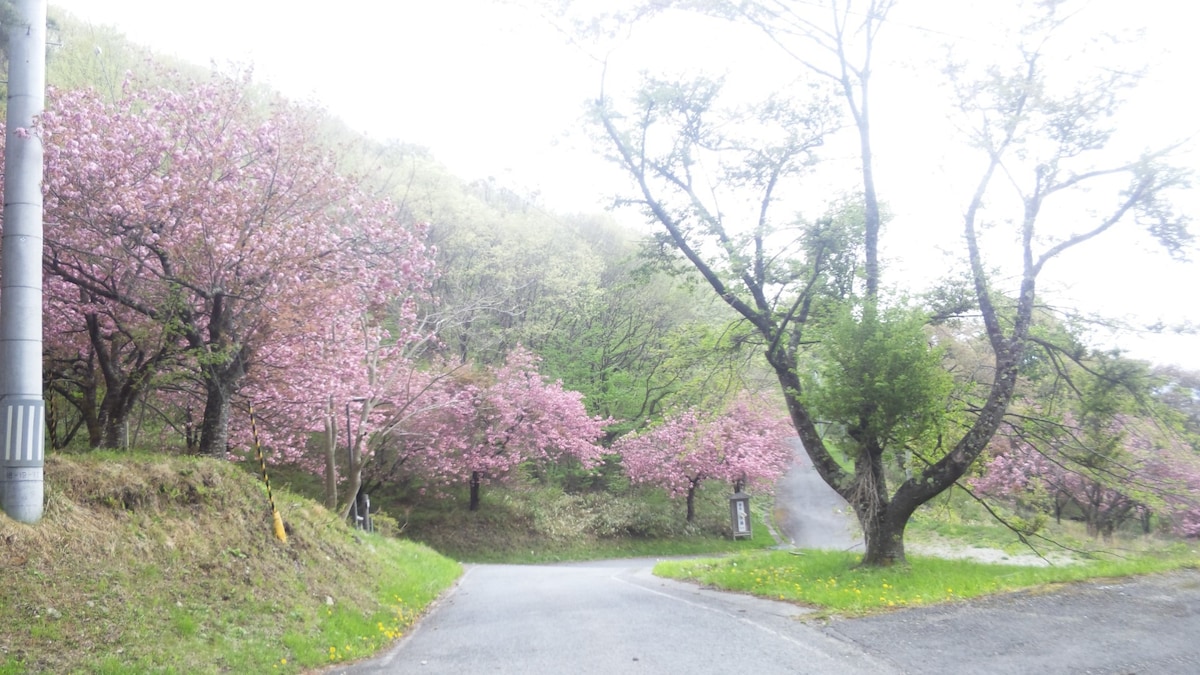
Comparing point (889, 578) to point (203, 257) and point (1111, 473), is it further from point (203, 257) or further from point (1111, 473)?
point (203, 257)

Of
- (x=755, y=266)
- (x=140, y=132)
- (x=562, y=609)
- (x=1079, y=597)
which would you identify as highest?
(x=140, y=132)

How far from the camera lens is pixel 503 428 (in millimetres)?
29219

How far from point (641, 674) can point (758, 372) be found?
11.9 meters

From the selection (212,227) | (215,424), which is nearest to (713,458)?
(215,424)

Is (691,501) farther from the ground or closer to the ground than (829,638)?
closer to the ground

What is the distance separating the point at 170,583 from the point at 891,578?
359 inches

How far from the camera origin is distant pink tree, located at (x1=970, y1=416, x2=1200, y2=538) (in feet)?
40.6

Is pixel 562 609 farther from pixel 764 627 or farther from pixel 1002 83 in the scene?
pixel 1002 83

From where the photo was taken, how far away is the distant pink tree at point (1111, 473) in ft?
40.6

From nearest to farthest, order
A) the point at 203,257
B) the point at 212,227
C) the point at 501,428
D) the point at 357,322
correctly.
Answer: the point at 212,227 → the point at 203,257 → the point at 357,322 → the point at 501,428

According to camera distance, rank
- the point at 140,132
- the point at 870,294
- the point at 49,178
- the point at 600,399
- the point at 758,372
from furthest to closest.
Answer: the point at 600,399 < the point at 758,372 < the point at 870,294 < the point at 140,132 < the point at 49,178

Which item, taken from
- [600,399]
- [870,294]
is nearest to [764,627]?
[870,294]

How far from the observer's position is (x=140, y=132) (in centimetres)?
994

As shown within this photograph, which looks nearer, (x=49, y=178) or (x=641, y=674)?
(x=641, y=674)
